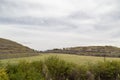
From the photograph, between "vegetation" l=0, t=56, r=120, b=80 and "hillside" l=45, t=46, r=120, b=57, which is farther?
"hillside" l=45, t=46, r=120, b=57

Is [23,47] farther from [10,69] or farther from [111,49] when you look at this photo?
[10,69]

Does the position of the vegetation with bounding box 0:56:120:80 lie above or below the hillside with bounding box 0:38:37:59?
below

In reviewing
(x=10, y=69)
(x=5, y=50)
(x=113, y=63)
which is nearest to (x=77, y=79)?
(x=113, y=63)

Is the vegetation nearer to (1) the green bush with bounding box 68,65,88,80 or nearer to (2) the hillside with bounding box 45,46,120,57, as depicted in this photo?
(1) the green bush with bounding box 68,65,88,80

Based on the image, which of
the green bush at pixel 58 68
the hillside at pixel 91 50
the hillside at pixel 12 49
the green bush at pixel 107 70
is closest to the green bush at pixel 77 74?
the green bush at pixel 58 68

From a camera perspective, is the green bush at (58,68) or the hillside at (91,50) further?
the hillside at (91,50)

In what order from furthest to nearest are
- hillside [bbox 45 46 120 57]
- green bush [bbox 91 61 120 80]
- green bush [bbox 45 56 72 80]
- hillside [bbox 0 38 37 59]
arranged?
hillside [bbox 45 46 120 57]
hillside [bbox 0 38 37 59]
green bush [bbox 91 61 120 80]
green bush [bbox 45 56 72 80]

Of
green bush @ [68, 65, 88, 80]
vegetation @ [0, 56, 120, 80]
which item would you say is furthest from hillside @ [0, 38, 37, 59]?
green bush @ [68, 65, 88, 80]

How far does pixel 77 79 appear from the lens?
6688 cm

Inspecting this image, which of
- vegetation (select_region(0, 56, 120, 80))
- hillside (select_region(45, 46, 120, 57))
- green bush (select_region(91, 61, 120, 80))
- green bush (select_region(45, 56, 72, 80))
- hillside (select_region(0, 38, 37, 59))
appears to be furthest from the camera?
hillside (select_region(45, 46, 120, 57))

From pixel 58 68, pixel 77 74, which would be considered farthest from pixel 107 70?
pixel 58 68

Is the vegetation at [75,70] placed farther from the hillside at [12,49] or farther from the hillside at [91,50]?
the hillside at [91,50]

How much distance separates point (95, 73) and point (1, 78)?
114 ft

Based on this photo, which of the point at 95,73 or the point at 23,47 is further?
the point at 23,47
